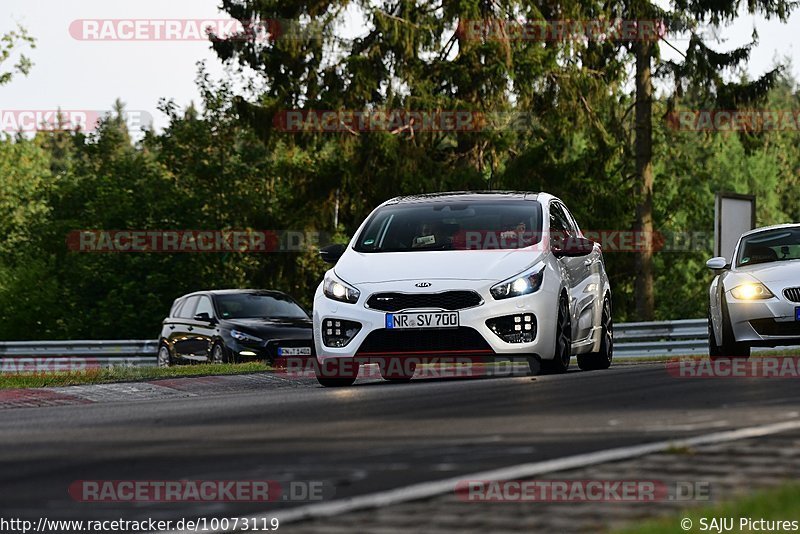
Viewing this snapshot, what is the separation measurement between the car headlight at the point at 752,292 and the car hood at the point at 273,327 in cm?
820

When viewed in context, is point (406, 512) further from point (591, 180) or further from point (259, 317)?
point (591, 180)

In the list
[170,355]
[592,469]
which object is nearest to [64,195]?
[170,355]

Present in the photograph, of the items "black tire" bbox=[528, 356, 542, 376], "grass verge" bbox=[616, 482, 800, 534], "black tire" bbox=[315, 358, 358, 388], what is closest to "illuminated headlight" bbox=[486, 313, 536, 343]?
"black tire" bbox=[528, 356, 542, 376]

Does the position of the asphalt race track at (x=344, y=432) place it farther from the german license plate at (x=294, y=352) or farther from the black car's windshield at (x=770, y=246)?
the german license plate at (x=294, y=352)

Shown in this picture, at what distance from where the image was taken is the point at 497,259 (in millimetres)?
13438

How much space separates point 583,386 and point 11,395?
564 centimetres

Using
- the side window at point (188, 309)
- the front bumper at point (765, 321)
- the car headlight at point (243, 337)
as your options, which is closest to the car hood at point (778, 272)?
the front bumper at point (765, 321)

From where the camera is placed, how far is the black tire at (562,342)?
13.7 metres

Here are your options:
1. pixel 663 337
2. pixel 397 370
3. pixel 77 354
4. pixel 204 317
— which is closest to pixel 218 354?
pixel 204 317

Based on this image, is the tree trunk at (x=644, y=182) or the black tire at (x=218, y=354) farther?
the tree trunk at (x=644, y=182)

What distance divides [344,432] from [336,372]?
5.31 metres

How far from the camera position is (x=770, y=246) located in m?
16.9

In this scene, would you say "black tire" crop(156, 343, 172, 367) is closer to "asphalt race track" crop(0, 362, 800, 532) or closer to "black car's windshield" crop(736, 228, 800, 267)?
"black car's windshield" crop(736, 228, 800, 267)

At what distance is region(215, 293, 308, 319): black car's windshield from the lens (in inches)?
928
